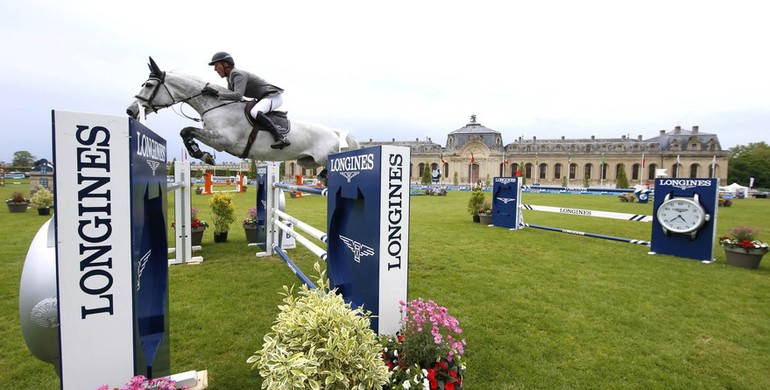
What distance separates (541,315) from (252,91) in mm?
3933

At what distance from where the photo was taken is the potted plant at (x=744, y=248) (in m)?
6.55

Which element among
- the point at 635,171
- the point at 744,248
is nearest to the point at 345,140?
the point at 744,248

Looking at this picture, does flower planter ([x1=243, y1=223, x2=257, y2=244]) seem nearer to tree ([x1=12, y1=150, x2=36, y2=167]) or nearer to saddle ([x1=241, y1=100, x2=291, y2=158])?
saddle ([x1=241, y1=100, x2=291, y2=158])

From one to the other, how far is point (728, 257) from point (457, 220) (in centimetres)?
732

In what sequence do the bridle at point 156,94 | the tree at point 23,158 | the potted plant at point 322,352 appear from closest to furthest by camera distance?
1. the potted plant at point 322,352
2. the bridle at point 156,94
3. the tree at point 23,158

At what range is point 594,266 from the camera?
6520 mm

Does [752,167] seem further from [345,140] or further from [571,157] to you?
[345,140]

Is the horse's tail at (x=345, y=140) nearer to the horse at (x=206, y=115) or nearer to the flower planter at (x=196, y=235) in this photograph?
Result: the horse at (x=206, y=115)

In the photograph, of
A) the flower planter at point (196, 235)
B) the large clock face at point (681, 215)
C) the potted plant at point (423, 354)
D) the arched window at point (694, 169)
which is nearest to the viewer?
the potted plant at point (423, 354)

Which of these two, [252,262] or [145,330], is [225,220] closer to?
[252,262]

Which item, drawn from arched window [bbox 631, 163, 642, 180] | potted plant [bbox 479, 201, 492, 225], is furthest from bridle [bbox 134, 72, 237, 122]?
arched window [bbox 631, 163, 642, 180]

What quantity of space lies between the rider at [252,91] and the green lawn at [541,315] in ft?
6.65

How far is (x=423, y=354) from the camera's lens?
2105 mm

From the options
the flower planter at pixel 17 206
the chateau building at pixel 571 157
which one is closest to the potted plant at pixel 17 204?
the flower planter at pixel 17 206
